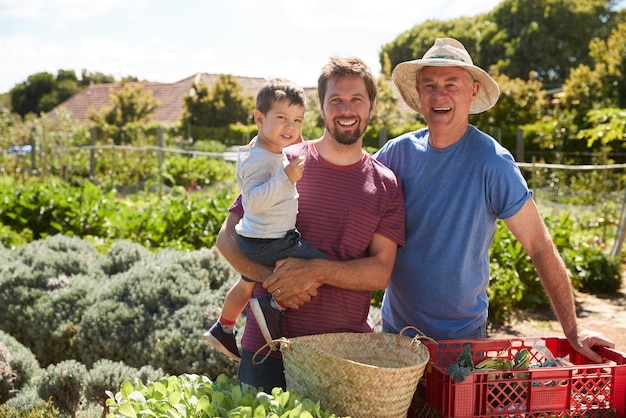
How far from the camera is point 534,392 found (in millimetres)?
2236

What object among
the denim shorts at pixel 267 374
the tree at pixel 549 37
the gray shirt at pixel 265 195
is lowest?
the denim shorts at pixel 267 374

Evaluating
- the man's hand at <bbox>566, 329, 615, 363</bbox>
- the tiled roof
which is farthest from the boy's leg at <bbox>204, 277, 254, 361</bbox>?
the tiled roof

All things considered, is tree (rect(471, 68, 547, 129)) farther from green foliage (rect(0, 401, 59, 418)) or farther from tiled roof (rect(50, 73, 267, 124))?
green foliage (rect(0, 401, 59, 418))

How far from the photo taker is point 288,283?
248 centimetres

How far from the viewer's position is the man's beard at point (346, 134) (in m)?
2.55

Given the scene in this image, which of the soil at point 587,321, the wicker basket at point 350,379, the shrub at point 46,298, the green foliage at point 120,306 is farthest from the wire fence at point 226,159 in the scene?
the wicker basket at point 350,379

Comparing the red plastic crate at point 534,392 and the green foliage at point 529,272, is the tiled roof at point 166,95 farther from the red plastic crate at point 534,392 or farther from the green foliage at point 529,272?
the red plastic crate at point 534,392

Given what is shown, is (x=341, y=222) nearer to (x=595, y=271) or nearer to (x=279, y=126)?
(x=279, y=126)

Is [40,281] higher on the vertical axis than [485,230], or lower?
lower

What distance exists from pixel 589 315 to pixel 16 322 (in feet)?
18.7

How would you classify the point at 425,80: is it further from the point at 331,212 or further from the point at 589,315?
the point at 589,315

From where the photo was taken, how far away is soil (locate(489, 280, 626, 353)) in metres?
6.75

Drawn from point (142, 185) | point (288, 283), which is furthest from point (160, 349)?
point (142, 185)

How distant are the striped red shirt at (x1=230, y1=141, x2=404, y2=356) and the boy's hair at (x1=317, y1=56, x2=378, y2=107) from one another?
0.82 feet
